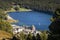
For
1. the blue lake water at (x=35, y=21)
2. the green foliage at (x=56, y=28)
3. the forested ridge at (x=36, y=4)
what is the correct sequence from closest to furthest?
the green foliage at (x=56, y=28)
the blue lake water at (x=35, y=21)
the forested ridge at (x=36, y=4)

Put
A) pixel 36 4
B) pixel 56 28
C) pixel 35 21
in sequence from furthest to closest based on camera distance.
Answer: pixel 36 4 → pixel 35 21 → pixel 56 28

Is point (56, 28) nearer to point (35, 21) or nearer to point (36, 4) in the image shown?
point (35, 21)

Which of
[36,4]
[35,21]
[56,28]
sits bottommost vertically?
[36,4]

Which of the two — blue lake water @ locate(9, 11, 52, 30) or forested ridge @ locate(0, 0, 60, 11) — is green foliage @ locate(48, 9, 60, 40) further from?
forested ridge @ locate(0, 0, 60, 11)

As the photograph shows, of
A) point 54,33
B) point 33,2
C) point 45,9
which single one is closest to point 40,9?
point 45,9

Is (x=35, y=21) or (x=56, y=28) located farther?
(x=35, y=21)

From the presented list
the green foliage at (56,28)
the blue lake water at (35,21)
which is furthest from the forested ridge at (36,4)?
the green foliage at (56,28)

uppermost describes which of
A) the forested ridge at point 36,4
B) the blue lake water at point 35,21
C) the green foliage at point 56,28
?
the green foliage at point 56,28

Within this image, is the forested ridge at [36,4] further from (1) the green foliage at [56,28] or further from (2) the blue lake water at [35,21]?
(1) the green foliage at [56,28]

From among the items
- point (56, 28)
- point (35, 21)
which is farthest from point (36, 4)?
point (56, 28)

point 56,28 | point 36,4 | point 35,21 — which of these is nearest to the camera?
point 56,28

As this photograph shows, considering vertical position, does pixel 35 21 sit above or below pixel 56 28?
below
